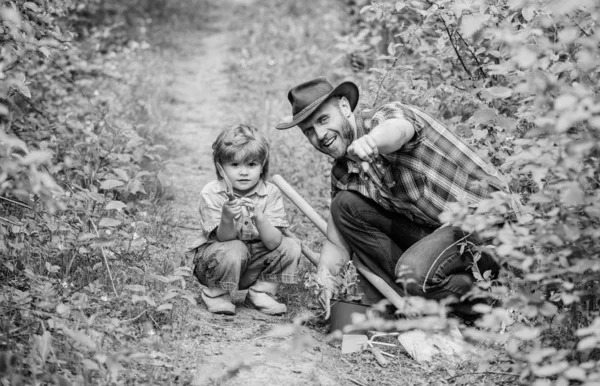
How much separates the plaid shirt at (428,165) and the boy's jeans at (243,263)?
692 millimetres

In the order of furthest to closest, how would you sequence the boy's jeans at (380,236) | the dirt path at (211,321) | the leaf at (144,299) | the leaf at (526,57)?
1. the boy's jeans at (380,236)
2. the leaf at (144,299)
3. the dirt path at (211,321)
4. the leaf at (526,57)

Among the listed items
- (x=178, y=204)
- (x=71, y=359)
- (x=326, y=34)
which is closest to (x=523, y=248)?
(x=71, y=359)

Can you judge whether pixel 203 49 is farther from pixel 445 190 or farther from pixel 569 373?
pixel 569 373

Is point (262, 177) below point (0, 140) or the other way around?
below

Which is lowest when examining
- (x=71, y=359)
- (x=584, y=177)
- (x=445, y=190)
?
(x=71, y=359)

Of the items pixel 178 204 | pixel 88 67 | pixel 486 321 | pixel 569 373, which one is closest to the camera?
pixel 569 373

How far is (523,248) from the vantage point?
3178 millimetres

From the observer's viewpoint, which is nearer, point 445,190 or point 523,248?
point 523,248

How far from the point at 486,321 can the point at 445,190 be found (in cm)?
138

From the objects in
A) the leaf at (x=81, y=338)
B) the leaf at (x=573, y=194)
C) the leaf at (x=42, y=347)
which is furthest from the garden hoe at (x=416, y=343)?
the leaf at (x=42, y=347)

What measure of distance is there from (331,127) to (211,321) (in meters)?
1.18

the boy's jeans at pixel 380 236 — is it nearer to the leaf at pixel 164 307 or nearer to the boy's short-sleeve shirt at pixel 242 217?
the boy's short-sleeve shirt at pixel 242 217

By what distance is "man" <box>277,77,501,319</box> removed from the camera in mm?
3715

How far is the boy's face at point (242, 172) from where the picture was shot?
3979mm
